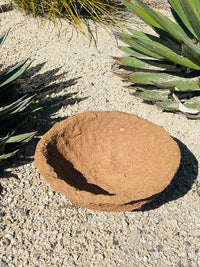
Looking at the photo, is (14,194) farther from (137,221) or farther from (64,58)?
(64,58)

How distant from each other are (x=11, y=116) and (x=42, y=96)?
0.62m

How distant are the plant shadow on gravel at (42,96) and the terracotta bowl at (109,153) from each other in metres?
0.36

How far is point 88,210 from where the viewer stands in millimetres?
2383

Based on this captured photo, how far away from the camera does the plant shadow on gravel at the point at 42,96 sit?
274cm

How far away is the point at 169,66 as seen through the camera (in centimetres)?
305

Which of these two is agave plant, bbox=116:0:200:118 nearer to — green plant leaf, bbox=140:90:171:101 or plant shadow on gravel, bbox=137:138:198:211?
green plant leaf, bbox=140:90:171:101

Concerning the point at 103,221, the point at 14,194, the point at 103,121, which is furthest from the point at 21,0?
the point at 103,221

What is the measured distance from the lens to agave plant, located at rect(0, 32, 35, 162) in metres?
2.52

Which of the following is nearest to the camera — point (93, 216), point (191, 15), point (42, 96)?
point (93, 216)

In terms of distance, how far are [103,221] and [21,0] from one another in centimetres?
318

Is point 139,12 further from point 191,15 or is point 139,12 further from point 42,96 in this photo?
point 42,96

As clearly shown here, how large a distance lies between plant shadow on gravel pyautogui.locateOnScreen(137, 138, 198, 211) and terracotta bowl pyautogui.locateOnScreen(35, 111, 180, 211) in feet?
0.61

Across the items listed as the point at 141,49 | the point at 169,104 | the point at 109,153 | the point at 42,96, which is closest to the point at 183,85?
the point at 169,104

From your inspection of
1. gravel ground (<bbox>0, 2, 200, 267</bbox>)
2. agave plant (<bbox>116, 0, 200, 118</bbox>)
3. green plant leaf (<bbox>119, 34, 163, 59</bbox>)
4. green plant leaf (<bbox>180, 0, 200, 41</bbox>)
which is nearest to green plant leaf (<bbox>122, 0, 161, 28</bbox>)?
agave plant (<bbox>116, 0, 200, 118</bbox>)
